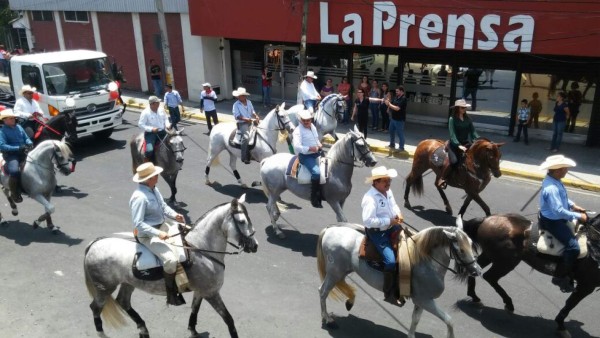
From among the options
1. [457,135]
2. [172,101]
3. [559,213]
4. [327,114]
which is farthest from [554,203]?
[172,101]

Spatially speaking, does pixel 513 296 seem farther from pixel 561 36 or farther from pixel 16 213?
pixel 16 213

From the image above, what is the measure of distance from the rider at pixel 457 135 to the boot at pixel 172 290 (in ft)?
20.5

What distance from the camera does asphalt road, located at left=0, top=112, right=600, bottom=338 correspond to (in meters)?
7.04

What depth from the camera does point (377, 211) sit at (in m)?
6.21

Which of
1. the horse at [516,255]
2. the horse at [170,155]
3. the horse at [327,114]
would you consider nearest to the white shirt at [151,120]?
the horse at [170,155]

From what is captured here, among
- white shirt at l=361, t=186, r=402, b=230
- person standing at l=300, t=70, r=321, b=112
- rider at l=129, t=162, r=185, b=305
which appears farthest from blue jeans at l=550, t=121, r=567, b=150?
rider at l=129, t=162, r=185, b=305

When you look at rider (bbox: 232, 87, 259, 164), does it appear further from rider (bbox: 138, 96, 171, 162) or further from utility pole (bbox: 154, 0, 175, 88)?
utility pole (bbox: 154, 0, 175, 88)

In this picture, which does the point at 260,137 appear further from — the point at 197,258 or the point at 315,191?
the point at 197,258

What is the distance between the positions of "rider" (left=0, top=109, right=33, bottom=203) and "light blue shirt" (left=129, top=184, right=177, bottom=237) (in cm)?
488

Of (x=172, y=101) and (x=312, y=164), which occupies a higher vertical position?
(x=172, y=101)

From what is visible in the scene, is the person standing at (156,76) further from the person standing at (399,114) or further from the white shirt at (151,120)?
the person standing at (399,114)

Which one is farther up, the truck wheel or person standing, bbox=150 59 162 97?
person standing, bbox=150 59 162 97

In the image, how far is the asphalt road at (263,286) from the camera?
23.1 ft

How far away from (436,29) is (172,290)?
11.7m
